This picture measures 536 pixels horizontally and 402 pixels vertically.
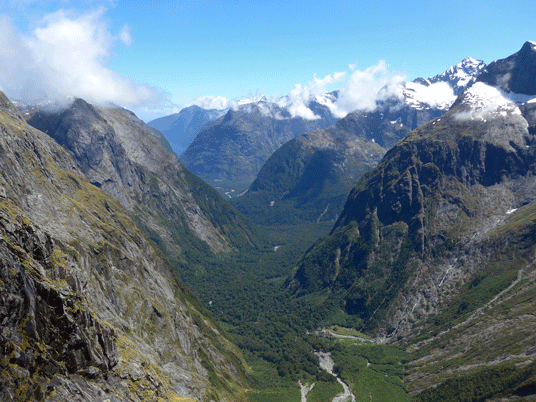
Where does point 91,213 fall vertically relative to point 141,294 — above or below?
above

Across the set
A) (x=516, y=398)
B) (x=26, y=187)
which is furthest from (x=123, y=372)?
(x=516, y=398)

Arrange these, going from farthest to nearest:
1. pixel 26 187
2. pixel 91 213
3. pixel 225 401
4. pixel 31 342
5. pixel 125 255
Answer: pixel 91 213
pixel 125 255
pixel 225 401
pixel 26 187
pixel 31 342

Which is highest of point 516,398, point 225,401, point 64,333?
A: point 64,333

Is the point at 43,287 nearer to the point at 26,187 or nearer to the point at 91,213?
the point at 26,187

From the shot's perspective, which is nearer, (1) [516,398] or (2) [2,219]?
(2) [2,219]

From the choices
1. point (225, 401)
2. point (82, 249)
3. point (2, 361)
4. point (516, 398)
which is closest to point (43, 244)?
point (2, 361)

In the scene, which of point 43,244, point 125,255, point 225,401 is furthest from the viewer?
point 125,255

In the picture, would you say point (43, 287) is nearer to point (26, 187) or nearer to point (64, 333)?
point (64, 333)

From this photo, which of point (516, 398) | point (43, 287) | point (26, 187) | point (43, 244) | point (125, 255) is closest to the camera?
point (43, 287)

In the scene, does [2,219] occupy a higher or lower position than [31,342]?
higher
